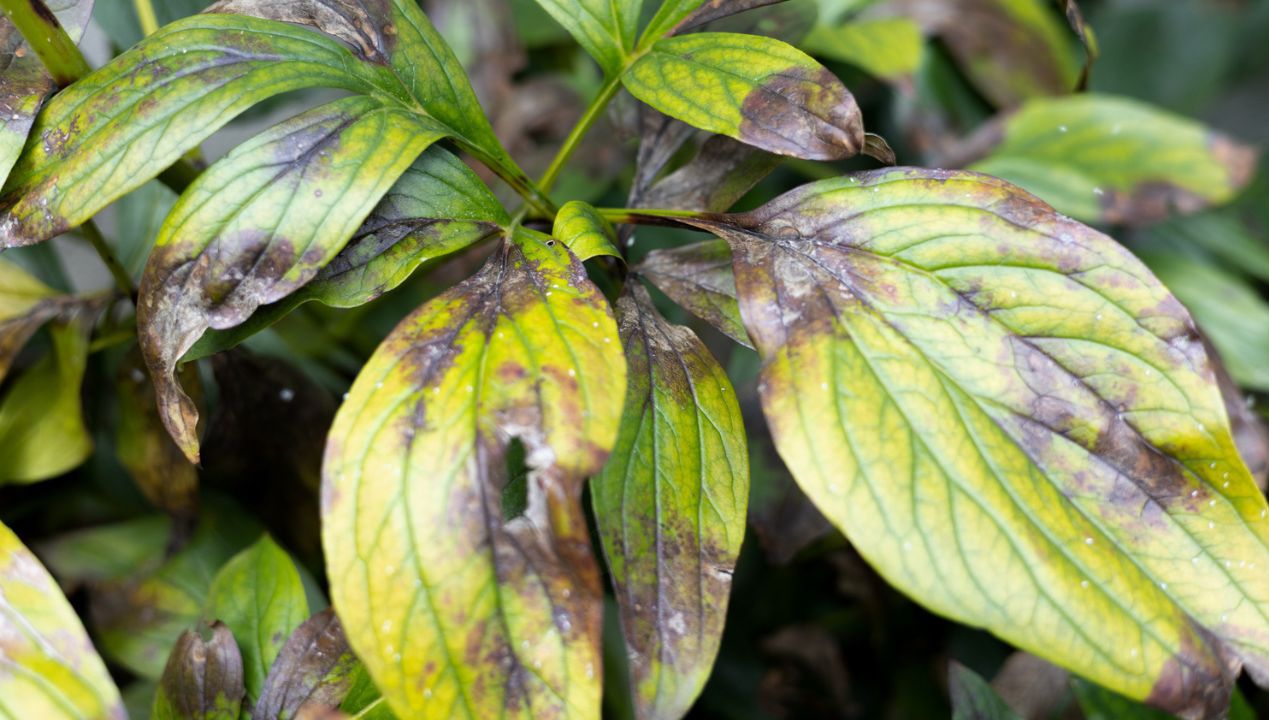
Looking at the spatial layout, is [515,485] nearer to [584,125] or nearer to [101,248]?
[584,125]

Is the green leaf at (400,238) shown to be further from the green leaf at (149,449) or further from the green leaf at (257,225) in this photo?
the green leaf at (149,449)

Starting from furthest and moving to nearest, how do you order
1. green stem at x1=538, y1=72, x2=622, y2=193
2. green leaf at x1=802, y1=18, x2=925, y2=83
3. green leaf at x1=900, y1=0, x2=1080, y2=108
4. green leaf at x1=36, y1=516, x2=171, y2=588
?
green leaf at x1=900, y1=0, x2=1080, y2=108 < green leaf at x1=802, y1=18, x2=925, y2=83 < green leaf at x1=36, y1=516, x2=171, y2=588 < green stem at x1=538, y1=72, x2=622, y2=193

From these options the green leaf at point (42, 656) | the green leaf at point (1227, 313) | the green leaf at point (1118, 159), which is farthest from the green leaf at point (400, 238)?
the green leaf at point (1227, 313)

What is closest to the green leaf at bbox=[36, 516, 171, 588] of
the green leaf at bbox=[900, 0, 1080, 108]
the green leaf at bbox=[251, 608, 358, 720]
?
the green leaf at bbox=[251, 608, 358, 720]

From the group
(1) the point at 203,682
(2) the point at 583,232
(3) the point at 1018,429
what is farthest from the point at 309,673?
(3) the point at 1018,429

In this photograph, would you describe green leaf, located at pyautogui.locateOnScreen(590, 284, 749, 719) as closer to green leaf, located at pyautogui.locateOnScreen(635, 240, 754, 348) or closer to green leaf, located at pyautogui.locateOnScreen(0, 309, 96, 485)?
green leaf, located at pyautogui.locateOnScreen(635, 240, 754, 348)

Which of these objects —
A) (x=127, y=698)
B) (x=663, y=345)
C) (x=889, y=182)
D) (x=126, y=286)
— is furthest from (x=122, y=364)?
(x=889, y=182)
